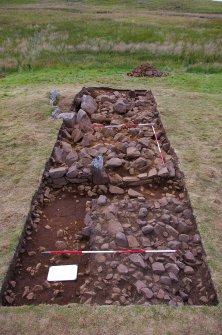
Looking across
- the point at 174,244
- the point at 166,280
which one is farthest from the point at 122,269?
the point at 174,244

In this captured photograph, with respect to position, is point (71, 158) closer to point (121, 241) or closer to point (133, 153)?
point (133, 153)

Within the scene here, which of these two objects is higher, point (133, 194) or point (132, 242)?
point (132, 242)

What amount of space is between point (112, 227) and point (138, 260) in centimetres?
89

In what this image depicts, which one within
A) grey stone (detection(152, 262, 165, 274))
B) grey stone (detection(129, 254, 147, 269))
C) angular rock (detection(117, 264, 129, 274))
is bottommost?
grey stone (detection(152, 262, 165, 274))

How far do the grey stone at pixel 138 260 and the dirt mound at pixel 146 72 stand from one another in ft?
A: 36.2

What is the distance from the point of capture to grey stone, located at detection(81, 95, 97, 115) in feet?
36.6

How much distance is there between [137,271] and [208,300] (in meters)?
1.08

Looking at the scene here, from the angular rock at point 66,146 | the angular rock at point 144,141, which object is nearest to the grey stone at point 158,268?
the angular rock at point 144,141

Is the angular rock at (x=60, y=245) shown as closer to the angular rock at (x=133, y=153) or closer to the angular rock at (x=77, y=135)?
the angular rock at (x=133, y=153)

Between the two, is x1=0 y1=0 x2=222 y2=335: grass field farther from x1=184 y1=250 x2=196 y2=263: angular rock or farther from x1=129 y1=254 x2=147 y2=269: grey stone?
x1=129 y1=254 x2=147 y2=269: grey stone

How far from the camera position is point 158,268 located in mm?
5457

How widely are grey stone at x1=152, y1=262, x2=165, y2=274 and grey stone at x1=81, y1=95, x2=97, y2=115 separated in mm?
6548

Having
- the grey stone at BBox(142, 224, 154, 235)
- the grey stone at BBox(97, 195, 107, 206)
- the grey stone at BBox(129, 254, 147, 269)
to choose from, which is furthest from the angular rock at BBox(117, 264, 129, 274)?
the grey stone at BBox(97, 195, 107, 206)

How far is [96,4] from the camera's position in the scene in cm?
5688
